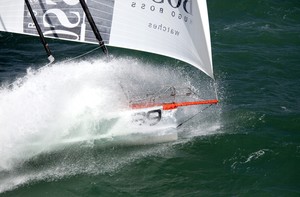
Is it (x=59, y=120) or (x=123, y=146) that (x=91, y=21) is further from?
(x=123, y=146)

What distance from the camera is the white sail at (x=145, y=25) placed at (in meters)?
14.4

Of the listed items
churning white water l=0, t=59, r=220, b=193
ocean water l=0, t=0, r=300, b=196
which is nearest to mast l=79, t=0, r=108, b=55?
ocean water l=0, t=0, r=300, b=196

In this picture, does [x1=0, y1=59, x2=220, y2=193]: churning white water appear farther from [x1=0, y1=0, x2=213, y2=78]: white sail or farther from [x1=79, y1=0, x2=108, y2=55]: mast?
[x1=79, y1=0, x2=108, y2=55]: mast

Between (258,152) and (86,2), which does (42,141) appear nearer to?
(86,2)

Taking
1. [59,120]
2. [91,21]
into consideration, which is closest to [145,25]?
[91,21]

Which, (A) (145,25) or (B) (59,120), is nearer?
(A) (145,25)

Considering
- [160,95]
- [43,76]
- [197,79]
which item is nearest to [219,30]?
[197,79]

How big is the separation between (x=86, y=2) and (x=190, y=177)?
19.4 ft

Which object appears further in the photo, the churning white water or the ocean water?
the churning white water

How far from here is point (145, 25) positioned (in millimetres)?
14578

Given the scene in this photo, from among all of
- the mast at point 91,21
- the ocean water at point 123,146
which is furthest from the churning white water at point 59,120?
the mast at point 91,21

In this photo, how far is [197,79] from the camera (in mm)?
20328

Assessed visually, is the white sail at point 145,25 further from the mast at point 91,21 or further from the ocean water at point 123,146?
the ocean water at point 123,146

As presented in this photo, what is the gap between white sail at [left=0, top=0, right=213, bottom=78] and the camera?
14.4 meters
